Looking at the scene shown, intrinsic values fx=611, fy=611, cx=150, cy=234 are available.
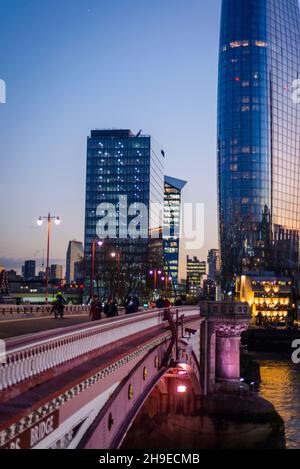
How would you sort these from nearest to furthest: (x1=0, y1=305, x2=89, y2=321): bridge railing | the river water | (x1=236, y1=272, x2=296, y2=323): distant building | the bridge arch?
the bridge arch
(x1=0, y1=305, x2=89, y2=321): bridge railing
the river water
(x1=236, y1=272, x2=296, y2=323): distant building

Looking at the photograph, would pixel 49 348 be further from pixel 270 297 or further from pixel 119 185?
pixel 119 185

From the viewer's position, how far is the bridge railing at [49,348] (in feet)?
37.1

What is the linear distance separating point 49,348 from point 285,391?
5494 cm

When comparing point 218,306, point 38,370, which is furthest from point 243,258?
point 38,370

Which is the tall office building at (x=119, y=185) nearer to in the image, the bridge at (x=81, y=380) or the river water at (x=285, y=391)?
the river water at (x=285, y=391)

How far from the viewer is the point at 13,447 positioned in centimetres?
940

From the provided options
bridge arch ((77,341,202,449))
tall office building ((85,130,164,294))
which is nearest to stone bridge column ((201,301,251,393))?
bridge arch ((77,341,202,449))

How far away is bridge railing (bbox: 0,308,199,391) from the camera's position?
11.3 metres

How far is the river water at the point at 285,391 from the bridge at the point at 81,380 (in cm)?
2087

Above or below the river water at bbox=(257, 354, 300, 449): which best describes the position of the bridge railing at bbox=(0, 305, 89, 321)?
above

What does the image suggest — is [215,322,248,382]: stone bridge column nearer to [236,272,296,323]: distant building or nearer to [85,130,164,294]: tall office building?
[236,272,296,323]: distant building

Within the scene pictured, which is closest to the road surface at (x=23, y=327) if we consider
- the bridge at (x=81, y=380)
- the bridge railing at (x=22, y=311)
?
the bridge railing at (x=22, y=311)

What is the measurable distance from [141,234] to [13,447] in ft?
547

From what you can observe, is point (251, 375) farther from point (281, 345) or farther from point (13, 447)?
point (13, 447)
